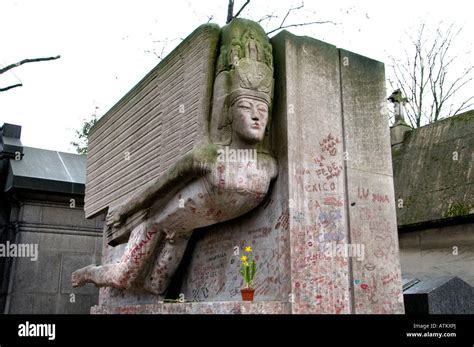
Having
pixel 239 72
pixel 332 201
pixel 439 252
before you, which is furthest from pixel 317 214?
pixel 439 252

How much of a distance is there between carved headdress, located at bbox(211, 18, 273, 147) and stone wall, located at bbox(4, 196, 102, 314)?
511 centimetres

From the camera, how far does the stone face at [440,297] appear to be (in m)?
6.51

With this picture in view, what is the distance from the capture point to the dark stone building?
29.6ft

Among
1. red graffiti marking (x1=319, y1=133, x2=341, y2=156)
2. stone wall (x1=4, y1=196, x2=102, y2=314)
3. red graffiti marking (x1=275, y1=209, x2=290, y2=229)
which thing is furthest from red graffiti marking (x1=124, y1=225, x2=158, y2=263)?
stone wall (x1=4, y1=196, x2=102, y2=314)

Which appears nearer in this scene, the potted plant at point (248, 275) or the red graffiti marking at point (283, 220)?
the potted plant at point (248, 275)

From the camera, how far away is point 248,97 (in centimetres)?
517

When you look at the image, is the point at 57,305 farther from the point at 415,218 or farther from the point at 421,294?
the point at 415,218

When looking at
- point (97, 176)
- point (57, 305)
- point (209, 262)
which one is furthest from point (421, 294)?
point (57, 305)

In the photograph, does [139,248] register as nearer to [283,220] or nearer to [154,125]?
[154,125]

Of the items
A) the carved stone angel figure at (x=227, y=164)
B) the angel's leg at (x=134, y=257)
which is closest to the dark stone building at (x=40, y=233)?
the angel's leg at (x=134, y=257)

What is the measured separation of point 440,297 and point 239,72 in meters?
3.76

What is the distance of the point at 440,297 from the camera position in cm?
665
